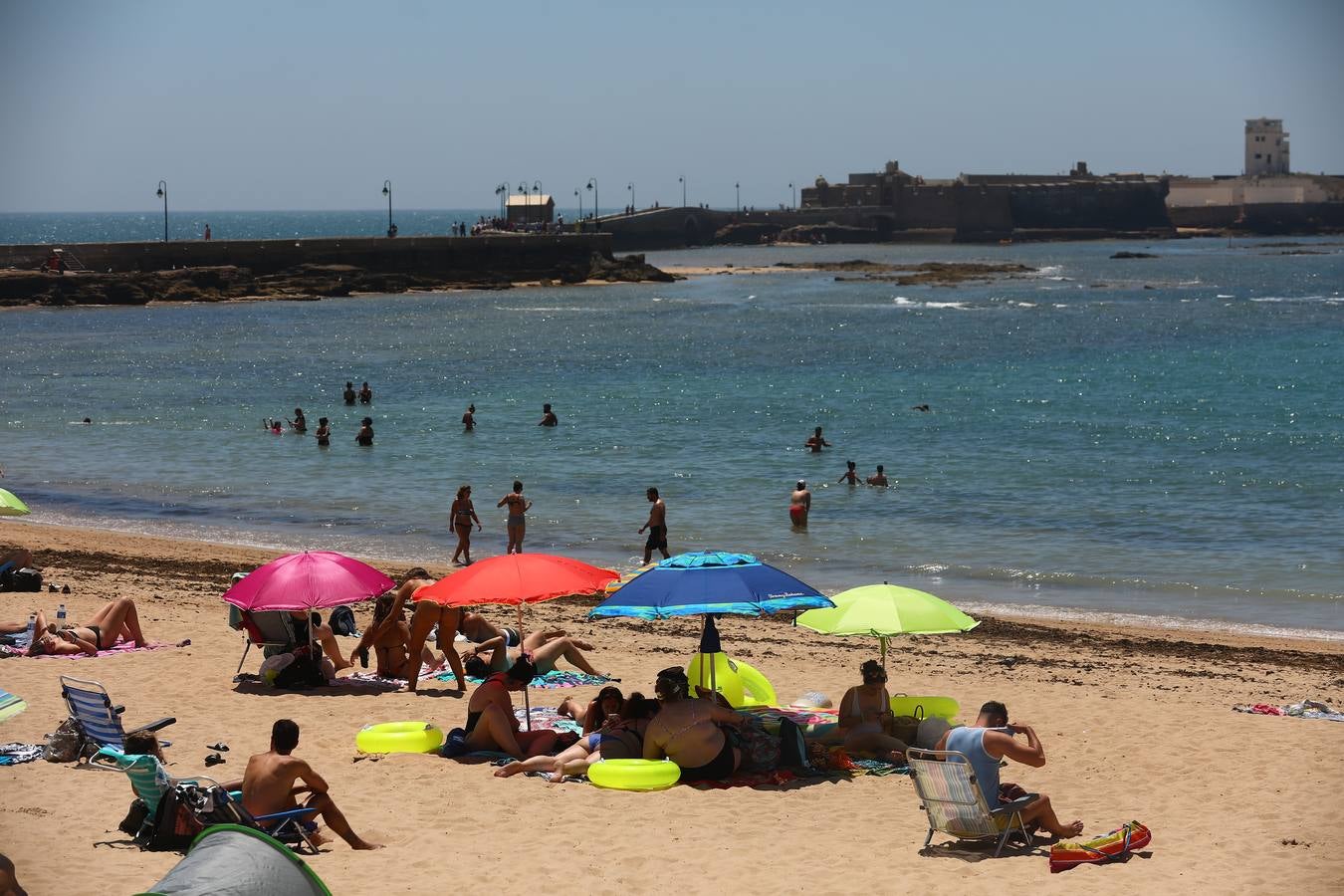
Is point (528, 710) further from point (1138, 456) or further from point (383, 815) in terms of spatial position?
point (1138, 456)

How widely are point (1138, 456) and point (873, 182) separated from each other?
13373 centimetres

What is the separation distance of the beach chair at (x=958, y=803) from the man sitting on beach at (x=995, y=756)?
58mm

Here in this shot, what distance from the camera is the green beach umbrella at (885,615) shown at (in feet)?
33.2

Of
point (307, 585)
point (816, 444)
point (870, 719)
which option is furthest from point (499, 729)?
point (816, 444)

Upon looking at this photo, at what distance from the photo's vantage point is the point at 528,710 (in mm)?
10859

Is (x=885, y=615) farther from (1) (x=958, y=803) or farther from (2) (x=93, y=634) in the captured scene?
(2) (x=93, y=634)

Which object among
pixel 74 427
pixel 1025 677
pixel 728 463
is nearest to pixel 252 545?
pixel 728 463

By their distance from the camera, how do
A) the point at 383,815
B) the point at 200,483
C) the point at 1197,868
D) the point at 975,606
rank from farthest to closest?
1. the point at 200,483
2. the point at 975,606
3. the point at 383,815
4. the point at 1197,868

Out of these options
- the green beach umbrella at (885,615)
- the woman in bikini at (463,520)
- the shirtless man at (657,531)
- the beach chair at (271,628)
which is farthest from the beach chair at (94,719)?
the woman in bikini at (463,520)

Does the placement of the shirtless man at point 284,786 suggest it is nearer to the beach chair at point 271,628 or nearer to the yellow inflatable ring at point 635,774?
the yellow inflatable ring at point 635,774

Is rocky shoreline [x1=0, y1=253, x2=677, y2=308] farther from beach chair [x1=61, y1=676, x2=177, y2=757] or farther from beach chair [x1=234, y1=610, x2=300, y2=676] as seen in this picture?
beach chair [x1=61, y1=676, x2=177, y2=757]

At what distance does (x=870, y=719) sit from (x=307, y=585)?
4.18 meters

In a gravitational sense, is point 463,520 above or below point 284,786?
below

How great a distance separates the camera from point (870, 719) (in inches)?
401
